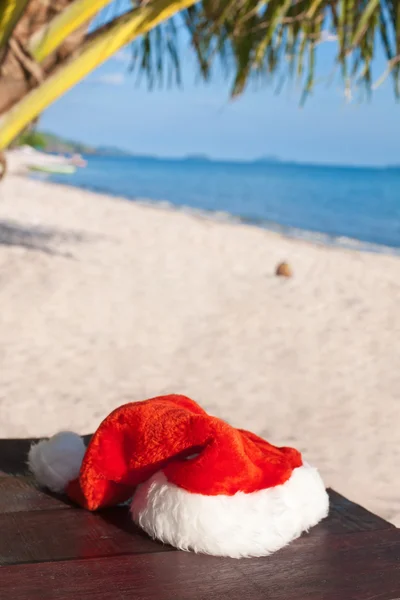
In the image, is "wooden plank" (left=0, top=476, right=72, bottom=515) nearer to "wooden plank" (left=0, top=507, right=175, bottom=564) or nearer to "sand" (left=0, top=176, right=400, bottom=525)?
"wooden plank" (left=0, top=507, right=175, bottom=564)

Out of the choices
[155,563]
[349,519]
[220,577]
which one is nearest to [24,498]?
[155,563]

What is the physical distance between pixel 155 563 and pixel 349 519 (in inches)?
22.3

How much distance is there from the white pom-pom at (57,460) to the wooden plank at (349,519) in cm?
65

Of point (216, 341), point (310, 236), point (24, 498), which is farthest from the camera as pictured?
point (310, 236)

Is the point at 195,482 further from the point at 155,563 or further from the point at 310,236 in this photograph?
the point at 310,236

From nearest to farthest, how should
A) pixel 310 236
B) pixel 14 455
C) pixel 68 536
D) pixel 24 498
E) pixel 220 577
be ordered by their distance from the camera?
pixel 220 577
pixel 68 536
pixel 24 498
pixel 14 455
pixel 310 236

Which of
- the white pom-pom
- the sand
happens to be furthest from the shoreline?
the white pom-pom

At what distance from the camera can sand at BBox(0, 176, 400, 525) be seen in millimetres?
3229

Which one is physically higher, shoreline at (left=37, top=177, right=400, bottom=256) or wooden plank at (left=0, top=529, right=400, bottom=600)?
wooden plank at (left=0, top=529, right=400, bottom=600)

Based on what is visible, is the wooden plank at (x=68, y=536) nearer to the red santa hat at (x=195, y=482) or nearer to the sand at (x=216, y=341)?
the red santa hat at (x=195, y=482)

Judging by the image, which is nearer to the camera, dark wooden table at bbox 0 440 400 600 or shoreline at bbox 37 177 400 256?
dark wooden table at bbox 0 440 400 600

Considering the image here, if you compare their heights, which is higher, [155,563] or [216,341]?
[155,563]

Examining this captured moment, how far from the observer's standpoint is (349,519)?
5.92ft

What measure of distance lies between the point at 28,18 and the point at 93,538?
2.00 m
